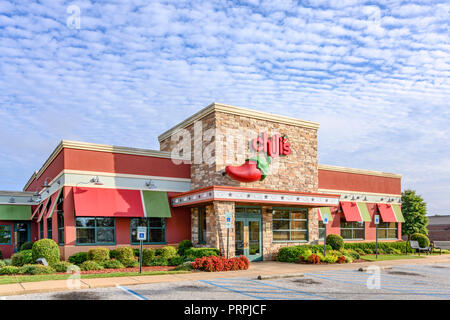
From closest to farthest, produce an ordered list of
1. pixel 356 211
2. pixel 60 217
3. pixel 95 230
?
pixel 95 230
pixel 60 217
pixel 356 211

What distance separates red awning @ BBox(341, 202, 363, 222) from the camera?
98.1 ft

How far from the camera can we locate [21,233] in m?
29.2

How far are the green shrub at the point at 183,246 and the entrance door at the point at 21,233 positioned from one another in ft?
44.5

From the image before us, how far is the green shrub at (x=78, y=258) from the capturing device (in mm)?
19314

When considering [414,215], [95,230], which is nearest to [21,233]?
[95,230]

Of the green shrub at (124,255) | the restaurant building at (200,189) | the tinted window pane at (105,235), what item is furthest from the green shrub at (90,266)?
the tinted window pane at (105,235)

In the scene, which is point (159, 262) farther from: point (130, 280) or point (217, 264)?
point (130, 280)

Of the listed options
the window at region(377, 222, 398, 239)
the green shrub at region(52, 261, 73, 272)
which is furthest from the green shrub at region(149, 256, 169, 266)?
the window at region(377, 222, 398, 239)

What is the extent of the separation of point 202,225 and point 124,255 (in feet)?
15.8

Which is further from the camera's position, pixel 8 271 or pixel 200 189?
pixel 200 189

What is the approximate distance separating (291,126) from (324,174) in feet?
20.1
